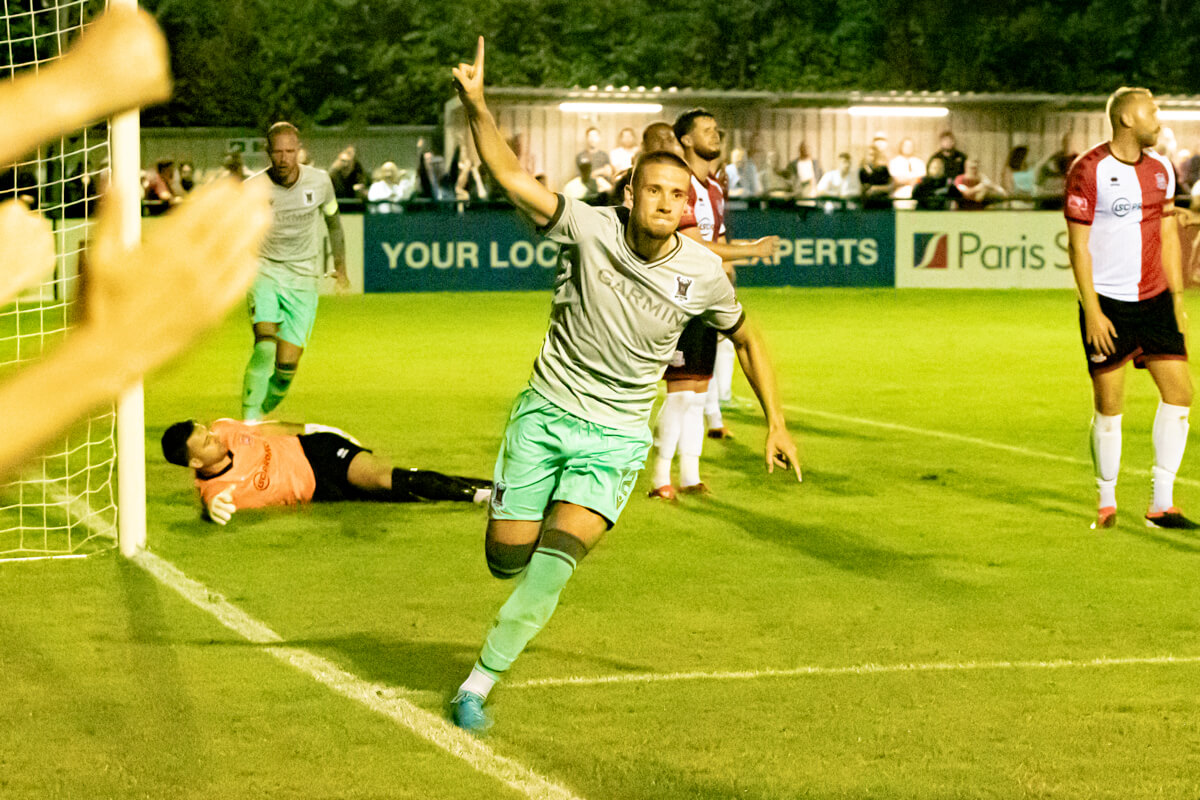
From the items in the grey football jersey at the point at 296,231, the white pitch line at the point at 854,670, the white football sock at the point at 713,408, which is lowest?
the white football sock at the point at 713,408

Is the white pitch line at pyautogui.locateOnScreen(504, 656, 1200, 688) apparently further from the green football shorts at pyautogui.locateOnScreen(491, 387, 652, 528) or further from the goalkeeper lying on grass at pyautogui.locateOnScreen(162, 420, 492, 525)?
the goalkeeper lying on grass at pyautogui.locateOnScreen(162, 420, 492, 525)

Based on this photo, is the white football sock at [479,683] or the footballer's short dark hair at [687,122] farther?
the footballer's short dark hair at [687,122]

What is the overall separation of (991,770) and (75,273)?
419 cm

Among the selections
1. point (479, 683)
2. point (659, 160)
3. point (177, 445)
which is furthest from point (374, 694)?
point (177, 445)

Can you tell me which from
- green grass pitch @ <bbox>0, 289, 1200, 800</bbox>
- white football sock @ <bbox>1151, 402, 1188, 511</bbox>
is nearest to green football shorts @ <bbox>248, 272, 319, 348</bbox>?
green grass pitch @ <bbox>0, 289, 1200, 800</bbox>

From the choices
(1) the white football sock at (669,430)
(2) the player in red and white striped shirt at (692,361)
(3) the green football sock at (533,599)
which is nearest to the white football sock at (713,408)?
(2) the player in red and white striped shirt at (692,361)

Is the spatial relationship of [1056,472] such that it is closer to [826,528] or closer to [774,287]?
[826,528]

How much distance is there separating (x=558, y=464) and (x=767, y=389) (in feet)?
3.02

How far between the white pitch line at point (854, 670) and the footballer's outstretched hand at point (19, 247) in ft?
15.7

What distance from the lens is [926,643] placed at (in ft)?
21.9

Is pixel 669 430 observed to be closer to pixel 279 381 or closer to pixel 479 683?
pixel 279 381

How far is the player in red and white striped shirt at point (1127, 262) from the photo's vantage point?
28.6 feet

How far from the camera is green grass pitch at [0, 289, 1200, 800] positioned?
16.8ft

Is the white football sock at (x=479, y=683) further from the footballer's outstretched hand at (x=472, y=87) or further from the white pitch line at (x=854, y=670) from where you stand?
the footballer's outstretched hand at (x=472, y=87)
